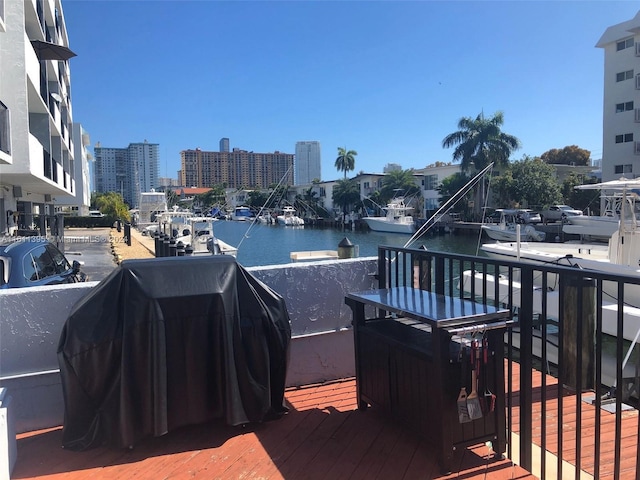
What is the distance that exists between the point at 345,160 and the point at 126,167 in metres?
71.1

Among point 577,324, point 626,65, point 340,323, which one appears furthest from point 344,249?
point 626,65

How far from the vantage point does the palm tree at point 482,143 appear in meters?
49.0

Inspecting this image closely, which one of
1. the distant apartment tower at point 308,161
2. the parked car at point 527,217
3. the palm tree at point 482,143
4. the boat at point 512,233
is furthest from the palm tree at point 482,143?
the distant apartment tower at point 308,161

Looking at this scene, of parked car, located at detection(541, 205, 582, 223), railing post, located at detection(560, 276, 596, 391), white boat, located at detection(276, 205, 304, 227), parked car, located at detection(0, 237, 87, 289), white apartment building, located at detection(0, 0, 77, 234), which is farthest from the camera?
white boat, located at detection(276, 205, 304, 227)

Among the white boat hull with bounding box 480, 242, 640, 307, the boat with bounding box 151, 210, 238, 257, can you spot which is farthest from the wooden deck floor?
the boat with bounding box 151, 210, 238, 257

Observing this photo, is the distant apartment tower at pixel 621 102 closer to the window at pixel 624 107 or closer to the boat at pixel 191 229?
the window at pixel 624 107

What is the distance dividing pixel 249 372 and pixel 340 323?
1.25 metres

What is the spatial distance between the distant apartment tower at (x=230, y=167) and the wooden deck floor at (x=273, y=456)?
11352 cm

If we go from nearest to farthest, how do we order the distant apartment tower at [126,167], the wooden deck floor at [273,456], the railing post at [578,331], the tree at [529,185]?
1. the railing post at [578,331]
2. the wooden deck floor at [273,456]
3. the tree at [529,185]
4. the distant apartment tower at [126,167]

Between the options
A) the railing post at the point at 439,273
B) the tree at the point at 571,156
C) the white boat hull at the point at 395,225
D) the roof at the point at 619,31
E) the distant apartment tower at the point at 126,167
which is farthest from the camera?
the distant apartment tower at the point at 126,167

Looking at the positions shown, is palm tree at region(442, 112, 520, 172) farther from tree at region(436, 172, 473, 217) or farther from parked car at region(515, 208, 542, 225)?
parked car at region(515, 208, 542, 225)

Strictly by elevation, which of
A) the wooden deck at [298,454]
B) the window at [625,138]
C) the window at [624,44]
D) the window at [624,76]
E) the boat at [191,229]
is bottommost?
the wooden deck at [298,454]

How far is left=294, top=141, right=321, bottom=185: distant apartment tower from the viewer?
100750mm

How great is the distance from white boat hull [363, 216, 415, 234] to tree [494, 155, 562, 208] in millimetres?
9300
